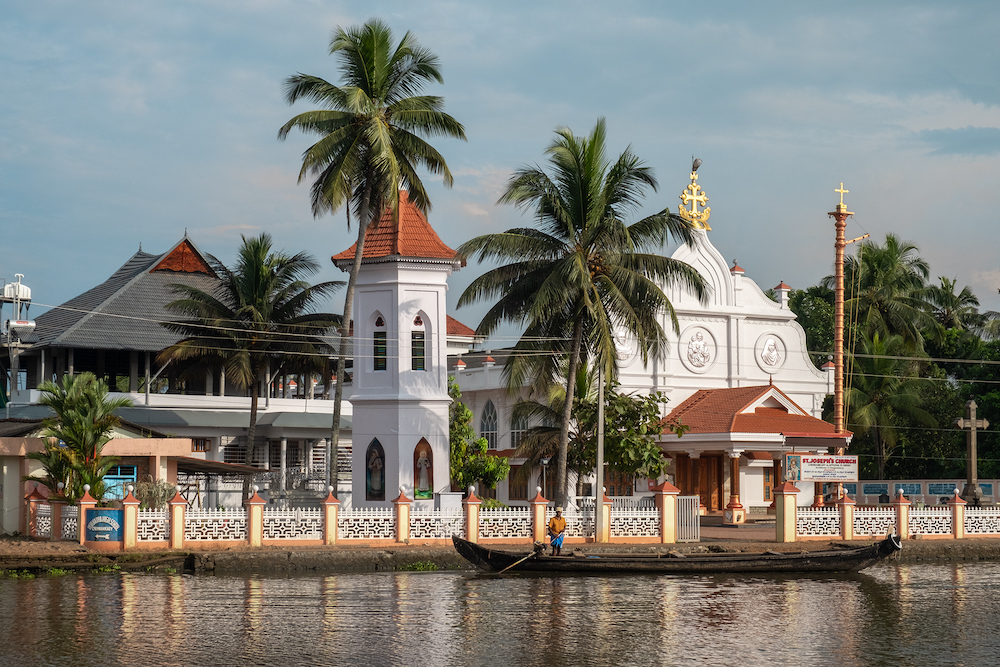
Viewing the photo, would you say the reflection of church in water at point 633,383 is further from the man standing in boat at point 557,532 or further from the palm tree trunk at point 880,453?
the palm tree trunk at point 880,453

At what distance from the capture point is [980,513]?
29.8 meters

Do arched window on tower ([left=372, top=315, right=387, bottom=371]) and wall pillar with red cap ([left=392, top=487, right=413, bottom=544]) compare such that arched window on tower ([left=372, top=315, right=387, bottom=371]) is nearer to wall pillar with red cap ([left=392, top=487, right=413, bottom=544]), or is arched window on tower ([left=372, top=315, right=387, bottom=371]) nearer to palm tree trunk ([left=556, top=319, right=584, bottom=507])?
palm tree trunk ([left=556, top=319, right=584, bottom=507])

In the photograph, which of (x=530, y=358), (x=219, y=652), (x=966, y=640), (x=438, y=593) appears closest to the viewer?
(x=219, y=652)

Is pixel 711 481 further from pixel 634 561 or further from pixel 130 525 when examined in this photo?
pixel 130 525

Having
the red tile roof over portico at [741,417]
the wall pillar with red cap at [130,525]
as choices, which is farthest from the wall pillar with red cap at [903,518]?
the wall pillar with red cap at [130,525]

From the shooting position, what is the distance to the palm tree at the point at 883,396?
42.7 m

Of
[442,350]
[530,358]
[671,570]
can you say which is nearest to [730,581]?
[671,570]

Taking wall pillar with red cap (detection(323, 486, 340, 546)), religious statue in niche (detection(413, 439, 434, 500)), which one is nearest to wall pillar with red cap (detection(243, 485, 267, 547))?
wall pillar with red cap (detection(323, 486, 340, 546))

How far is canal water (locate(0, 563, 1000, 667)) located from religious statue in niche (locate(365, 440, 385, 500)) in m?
7.19

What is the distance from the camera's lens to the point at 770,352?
3872 cm

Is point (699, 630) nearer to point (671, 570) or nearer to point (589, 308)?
point (671, 570)

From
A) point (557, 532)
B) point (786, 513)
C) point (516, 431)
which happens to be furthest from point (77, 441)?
point (786, 513)

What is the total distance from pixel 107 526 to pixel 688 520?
13.0 meters

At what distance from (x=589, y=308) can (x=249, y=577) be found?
382 inches
